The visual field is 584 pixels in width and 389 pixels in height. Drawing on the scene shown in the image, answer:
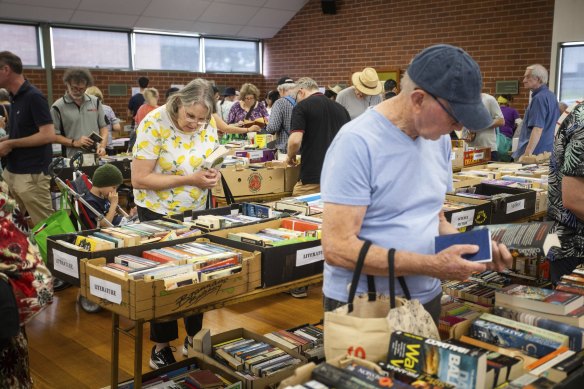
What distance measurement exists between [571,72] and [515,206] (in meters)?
6.48

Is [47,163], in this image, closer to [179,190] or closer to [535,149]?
[179,190]

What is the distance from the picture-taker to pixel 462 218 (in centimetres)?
347

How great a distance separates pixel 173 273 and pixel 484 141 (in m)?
5.05

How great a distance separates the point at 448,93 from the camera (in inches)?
59.4

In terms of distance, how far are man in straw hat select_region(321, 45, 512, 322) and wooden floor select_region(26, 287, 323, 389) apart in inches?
82.7

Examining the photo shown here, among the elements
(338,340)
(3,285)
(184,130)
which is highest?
(184,130)

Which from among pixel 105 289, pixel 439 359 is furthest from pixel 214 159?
pixel 439 359

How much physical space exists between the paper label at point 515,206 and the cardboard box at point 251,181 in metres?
2.01

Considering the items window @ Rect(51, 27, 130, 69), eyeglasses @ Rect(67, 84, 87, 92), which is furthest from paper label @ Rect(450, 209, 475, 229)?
window @ Rect(51, 27, 130, 69)

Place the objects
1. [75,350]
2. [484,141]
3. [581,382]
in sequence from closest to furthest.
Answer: [581,382]
[75,350]
[484,141]

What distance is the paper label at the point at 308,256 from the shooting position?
2.62 m

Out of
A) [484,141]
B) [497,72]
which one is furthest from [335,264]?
[497,72]

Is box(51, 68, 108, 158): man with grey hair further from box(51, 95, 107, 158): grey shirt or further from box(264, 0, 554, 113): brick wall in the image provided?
box(264, 0, 554, 113): brick wall

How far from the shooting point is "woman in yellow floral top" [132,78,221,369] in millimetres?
2973
